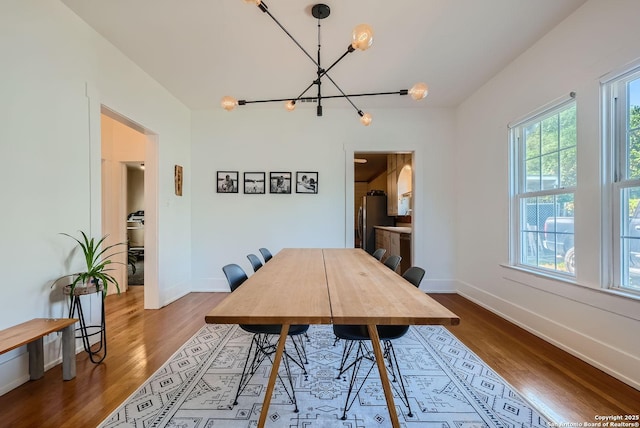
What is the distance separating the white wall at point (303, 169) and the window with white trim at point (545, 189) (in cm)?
127

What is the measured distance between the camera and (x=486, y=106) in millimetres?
3615

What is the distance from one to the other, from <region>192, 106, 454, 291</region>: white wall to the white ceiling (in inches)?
29.1

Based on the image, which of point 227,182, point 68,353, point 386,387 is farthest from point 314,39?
point 68,353

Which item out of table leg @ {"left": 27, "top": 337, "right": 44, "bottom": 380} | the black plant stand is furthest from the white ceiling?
table leg @ {"left": 27, "top": 337, "right": 44, "bottom": 380}

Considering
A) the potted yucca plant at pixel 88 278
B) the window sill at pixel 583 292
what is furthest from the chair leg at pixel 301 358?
the window sill at pixel 583 292

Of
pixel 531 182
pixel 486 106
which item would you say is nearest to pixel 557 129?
pixel 531 182

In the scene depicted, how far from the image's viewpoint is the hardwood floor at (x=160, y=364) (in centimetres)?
167

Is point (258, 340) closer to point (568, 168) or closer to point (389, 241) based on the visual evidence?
point (568, 168)

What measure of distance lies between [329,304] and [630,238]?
7.55 ft

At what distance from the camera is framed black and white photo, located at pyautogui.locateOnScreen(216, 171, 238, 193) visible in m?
4.43

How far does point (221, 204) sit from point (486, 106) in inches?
158

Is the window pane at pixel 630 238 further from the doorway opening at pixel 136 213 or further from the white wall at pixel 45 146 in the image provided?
the doorway opening at pixel 136 213

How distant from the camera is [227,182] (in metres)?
4.43

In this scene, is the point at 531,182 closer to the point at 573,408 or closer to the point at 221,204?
the point at 573,408
